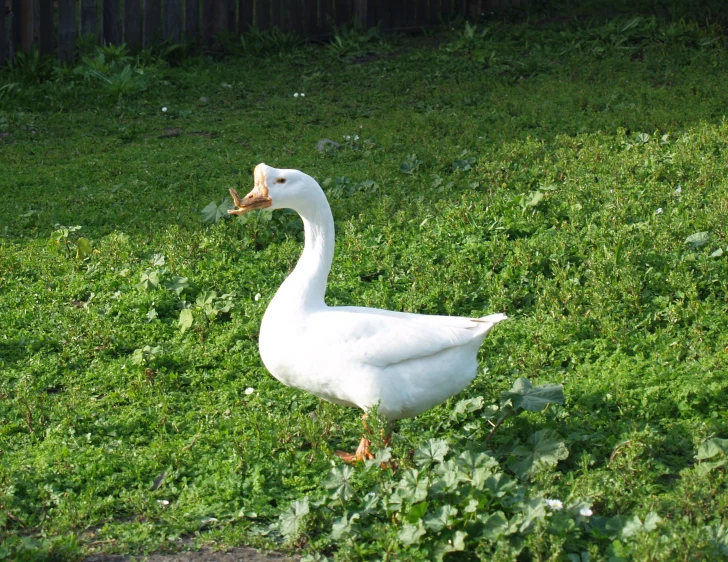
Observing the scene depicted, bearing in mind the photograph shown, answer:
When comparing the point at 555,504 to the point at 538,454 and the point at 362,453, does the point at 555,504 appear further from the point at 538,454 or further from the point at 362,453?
the point at 362,453

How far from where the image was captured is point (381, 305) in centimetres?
560

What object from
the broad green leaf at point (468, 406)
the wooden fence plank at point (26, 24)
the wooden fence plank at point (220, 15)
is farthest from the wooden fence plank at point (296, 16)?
the broad green leaf at point (468, 406)

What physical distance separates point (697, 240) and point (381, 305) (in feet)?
6.89

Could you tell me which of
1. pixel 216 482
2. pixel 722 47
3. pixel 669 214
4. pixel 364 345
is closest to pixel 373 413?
pixel 364 345

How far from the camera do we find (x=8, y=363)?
5152 millimetres

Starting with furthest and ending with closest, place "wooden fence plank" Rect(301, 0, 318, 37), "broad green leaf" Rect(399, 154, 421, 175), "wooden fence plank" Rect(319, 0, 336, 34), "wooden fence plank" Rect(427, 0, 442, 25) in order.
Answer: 1. "wooden fence plank" Rect(427, 0, 442, 25)
2. "wooden fence plank" Rect(319, 0, 336, 34)
3. "wooden fence plank" Rect(301, 0, 318, 37)
4. "broad green leaf" Rect(399, 154, 421, 175)

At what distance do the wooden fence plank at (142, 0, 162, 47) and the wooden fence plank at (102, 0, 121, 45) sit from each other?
385 mm

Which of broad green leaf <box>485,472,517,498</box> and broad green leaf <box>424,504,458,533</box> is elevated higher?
broad green leaf <box>485,472,517,498</box>

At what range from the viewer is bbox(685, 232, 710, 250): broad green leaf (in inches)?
231

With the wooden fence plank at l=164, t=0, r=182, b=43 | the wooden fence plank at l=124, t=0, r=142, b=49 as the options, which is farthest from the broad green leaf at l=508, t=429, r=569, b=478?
the wooden fence plank at l=164, t=0, r=182, b=43

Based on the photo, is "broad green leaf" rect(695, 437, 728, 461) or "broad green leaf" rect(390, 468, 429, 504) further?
"broad green leaf" rect(695, 437, 728, 461)

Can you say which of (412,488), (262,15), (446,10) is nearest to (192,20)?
(262,15)

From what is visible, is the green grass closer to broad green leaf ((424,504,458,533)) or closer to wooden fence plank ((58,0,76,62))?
broad green leaf ((424,504,458,533))

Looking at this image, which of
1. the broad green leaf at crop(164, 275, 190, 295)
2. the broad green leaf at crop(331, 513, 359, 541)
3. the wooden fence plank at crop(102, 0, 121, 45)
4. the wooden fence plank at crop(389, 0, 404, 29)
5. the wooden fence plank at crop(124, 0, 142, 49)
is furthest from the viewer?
the wooden fence plank at crop(389, 0, 404, 29)
